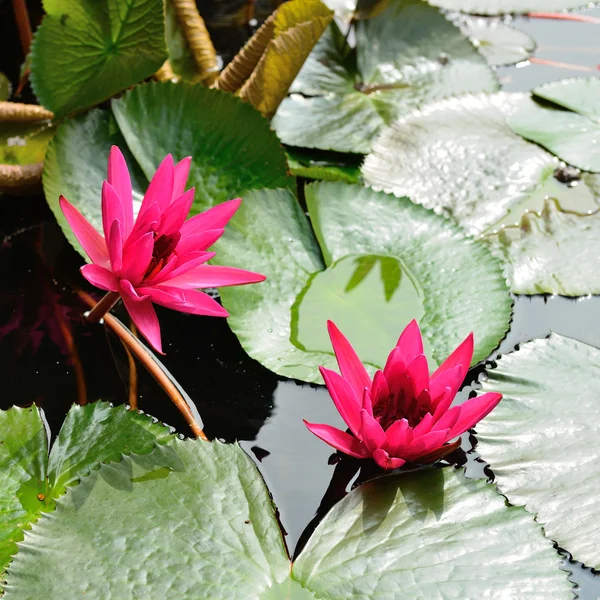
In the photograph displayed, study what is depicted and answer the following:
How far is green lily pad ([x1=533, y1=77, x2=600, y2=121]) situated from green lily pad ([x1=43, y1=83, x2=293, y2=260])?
2.67 feet

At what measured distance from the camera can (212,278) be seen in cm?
114

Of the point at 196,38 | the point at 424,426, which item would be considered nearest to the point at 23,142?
the point at 196,38

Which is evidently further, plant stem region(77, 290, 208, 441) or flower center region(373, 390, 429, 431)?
plant stem region(77, 290, 208, 441)

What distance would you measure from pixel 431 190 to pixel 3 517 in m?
1.14

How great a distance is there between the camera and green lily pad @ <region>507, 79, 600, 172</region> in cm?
168

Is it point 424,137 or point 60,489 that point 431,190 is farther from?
point 60,489

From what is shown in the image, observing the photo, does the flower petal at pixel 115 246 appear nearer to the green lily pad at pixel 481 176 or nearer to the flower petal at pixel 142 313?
the flower petal at pixel 142 313

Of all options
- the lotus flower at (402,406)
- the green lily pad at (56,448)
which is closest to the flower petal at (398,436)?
the lotus flower at (402,406)

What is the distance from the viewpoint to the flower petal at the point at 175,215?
44.6 inches

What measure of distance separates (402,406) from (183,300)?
1.28ft

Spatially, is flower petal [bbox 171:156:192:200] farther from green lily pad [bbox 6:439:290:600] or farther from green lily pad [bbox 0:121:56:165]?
green lily pad [bbox 0:121:56:165]

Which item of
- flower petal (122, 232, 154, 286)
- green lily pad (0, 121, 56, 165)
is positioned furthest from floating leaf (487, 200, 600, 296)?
green lily pad (0, 121, 56, 165)

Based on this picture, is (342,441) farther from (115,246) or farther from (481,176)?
(481,176)

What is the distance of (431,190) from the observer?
1619 mm
